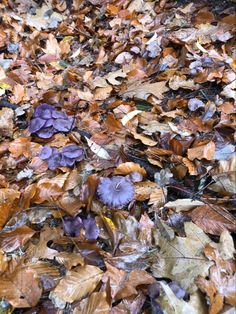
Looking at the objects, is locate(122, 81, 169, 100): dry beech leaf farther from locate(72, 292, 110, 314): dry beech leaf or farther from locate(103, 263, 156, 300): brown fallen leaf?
locate(72, 292, 110, 314): dry beech leaf

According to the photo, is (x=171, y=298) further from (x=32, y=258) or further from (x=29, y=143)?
(x=29, y=143)

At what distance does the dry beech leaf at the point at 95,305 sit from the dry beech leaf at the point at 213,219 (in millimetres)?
642

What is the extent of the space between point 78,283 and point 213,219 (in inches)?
31.4

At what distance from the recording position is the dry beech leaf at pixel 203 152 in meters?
2.13

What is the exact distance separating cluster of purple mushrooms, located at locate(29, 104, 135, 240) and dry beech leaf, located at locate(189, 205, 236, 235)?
0.39m

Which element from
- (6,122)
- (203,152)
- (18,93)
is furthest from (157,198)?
(18,93)

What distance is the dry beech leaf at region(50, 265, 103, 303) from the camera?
1731mm

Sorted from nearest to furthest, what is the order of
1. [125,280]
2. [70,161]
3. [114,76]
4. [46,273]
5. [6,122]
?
[125,280] → [46,273] → [70,161] → [6,122] → [114,76]

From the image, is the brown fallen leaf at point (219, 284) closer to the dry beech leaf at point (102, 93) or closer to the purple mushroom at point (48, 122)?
the purple mushroom at point (48, 122)

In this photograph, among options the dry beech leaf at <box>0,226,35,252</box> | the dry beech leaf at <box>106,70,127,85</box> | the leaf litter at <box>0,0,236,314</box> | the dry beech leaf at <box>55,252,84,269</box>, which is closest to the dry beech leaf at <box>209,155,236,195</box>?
the leaf litter at <box>0,0,236,314</box>

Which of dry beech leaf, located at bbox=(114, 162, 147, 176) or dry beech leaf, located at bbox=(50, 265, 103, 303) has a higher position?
dry beech leaf, located at bbox=(114, 162, 147, 176)

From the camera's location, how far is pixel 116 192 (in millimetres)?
2014

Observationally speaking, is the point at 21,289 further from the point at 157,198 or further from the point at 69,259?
the point at 157,198

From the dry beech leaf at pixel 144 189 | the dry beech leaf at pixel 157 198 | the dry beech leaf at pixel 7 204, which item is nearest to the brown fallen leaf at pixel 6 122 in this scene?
the dry beech leaf at pixel 7 204
